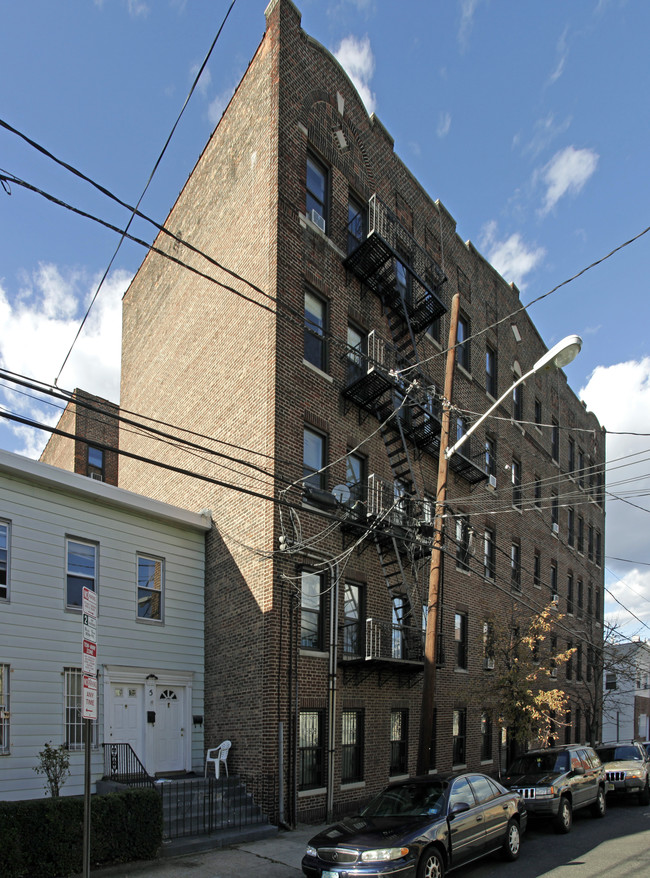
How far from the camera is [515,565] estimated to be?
27.0 meters

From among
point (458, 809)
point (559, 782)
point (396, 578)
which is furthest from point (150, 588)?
point (559, 782)

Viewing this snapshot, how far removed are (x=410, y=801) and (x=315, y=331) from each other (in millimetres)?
10885

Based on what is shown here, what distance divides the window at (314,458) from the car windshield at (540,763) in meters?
7.45

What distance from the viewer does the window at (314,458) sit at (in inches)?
634

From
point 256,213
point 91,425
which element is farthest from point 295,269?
point 91,425

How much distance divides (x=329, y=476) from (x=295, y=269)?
5.02m

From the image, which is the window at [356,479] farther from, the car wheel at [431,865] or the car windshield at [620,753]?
the car windshield at [620,753]

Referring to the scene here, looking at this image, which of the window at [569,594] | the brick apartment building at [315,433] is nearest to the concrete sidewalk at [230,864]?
the brick apartment building at [315,433]

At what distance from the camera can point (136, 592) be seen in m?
15.3

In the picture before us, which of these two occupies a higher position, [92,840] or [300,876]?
[92,840]

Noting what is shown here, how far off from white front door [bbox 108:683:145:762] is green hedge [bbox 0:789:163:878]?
3999 millimetres

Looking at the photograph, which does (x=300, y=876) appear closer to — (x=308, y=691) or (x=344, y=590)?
(x=308, y=691)

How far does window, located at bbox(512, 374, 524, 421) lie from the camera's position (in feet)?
96.8

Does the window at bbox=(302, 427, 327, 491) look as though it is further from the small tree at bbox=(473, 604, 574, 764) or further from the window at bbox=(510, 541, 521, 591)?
the window at bbox=(510, 541, 521, 591)
